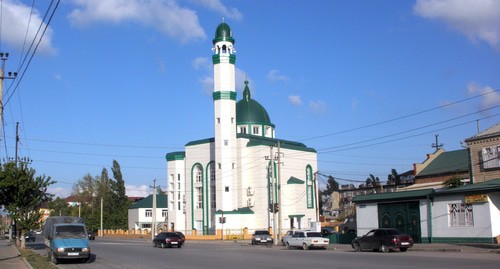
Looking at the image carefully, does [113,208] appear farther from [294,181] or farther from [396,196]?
[396,196]

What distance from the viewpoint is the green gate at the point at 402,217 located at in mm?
39625

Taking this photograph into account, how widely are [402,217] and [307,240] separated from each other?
7.78 m

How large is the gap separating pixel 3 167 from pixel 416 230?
29.5 meters

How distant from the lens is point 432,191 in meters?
38.3

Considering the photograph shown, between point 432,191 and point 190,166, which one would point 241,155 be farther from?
point 432,191

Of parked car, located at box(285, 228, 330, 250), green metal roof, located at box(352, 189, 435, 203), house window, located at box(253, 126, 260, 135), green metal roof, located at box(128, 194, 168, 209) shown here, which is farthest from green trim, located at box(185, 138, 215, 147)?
parked car, located at box(285, 228, 330, 250)

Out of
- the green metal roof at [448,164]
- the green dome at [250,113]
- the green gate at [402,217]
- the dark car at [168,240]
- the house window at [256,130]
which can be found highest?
the green dome at [250,113]

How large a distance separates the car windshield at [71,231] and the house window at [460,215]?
77.4ft

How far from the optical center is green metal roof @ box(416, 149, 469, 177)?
2413 inches

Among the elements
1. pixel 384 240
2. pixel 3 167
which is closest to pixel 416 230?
pixel 384 240

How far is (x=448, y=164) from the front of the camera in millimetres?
63312

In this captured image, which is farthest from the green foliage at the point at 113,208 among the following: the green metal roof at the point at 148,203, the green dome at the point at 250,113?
the green dome at the point at 250,113

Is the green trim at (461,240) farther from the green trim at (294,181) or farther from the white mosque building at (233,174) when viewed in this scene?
the green trim at (294,181)

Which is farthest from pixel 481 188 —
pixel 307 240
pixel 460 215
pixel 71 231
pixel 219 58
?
pixel 219 58
